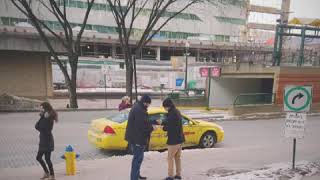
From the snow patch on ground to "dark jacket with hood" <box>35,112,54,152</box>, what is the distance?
332 centimetres

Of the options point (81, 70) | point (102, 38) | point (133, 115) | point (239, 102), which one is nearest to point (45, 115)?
point (133, 115)

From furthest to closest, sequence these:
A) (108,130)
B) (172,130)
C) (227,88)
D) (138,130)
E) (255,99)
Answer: (227,88) < (255,99) < (108,130) < (172,130) < (138,130)

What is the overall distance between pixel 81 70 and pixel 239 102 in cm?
2423

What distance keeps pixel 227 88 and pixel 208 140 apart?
53.7 ft

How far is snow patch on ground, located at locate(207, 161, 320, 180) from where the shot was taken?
6.04 meters

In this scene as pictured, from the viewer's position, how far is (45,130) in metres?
5.96

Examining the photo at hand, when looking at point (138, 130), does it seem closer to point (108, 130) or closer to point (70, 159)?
point (70, 159)

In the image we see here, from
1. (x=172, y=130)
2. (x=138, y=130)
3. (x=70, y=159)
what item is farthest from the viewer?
(x=70, y=159)

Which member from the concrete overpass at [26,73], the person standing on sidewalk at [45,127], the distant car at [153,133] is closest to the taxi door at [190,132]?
the distant car at [153,133]

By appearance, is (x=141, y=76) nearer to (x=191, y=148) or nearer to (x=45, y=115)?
(x=191, y=148)

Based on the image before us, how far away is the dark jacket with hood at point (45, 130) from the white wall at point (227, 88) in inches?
819

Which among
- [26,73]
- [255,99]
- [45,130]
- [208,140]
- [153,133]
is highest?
[26,73]

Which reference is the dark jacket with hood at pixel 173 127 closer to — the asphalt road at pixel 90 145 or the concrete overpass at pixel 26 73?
the asphalt road at pixel 90 145

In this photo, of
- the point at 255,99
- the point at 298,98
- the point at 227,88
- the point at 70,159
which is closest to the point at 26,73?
the point at 227,88
